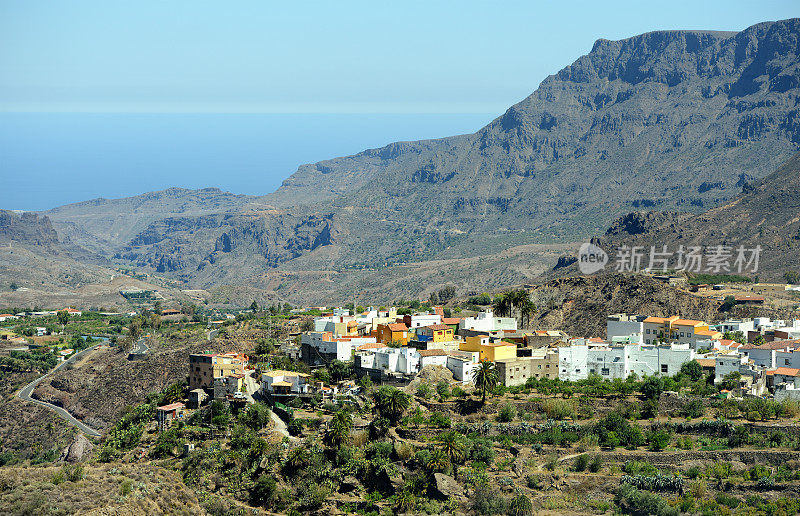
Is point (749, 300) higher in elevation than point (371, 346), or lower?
higher

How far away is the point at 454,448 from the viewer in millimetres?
58344

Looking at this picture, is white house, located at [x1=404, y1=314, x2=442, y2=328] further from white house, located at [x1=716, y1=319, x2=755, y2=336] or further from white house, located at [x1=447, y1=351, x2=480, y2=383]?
white house, located at [x1=716, y1=319, x2=755, y2=336]

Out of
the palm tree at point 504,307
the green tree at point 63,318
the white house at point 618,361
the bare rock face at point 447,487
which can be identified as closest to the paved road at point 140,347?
the green tree at point 63,318

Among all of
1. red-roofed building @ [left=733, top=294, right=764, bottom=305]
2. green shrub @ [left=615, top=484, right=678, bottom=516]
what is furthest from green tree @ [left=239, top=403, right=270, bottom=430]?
red-roofed building @ [left=733, top=294, right=764, bottom=305]

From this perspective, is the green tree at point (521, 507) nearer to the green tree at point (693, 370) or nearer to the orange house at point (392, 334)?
the green tree at point (693, 370)

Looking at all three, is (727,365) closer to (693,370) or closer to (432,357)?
(693,370)

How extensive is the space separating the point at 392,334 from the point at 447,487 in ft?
74.8

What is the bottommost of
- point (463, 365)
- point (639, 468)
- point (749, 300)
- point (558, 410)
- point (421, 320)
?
point (639, 468)

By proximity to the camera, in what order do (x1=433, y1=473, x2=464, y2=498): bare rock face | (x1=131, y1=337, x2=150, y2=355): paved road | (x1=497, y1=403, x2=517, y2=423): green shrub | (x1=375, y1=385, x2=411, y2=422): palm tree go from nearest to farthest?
(x1=433, y1=473, x2=464, y2=498): bare rock face, (x1=375, y1=385, x2=411, y2=422): palm tree, (x1=497, y1=403, x2=517, y2=423): green shrub, (x1=131, y1=337, x2=150, y2=355): paved road

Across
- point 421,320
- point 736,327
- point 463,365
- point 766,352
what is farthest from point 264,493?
point 736,327

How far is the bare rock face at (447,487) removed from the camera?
56469mm

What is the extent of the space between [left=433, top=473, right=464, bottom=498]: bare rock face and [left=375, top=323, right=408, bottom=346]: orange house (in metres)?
20.4

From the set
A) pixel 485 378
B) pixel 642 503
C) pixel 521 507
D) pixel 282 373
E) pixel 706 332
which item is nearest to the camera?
pixel 642 503

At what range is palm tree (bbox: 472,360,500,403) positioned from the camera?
64.5 m
